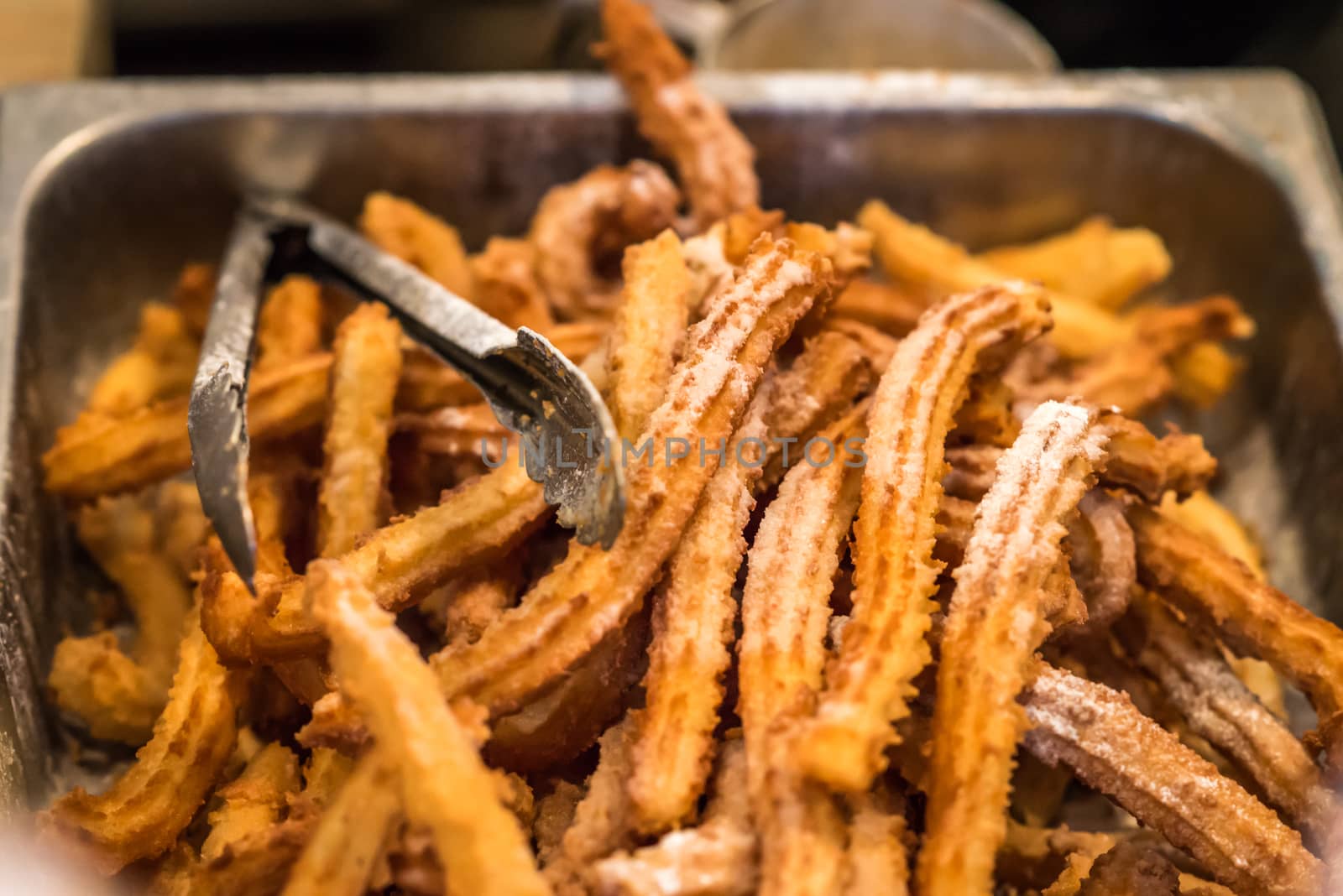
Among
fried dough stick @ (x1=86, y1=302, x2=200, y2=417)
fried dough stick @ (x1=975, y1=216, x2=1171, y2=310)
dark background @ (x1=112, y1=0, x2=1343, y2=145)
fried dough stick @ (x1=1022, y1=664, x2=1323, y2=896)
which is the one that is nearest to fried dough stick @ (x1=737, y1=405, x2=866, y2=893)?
fried dough stick @ (x1=1022, y1=664, x2=1323, y2=896)

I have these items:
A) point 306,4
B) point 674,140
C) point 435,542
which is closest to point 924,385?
point 435,542

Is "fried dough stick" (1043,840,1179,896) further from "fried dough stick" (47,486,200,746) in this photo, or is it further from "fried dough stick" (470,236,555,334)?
"fried dough stick" (47,486,200,746)

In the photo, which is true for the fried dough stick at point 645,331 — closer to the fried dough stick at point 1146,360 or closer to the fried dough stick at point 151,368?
the fried dough stick at point 1146,360

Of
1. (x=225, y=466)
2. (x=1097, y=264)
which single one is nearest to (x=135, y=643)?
(x=225, y=466)

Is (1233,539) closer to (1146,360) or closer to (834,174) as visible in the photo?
(1146,360)

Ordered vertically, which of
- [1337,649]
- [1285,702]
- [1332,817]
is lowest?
[1285,702]

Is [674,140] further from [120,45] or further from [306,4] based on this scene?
[120,45]

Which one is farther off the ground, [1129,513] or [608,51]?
[608,51]
